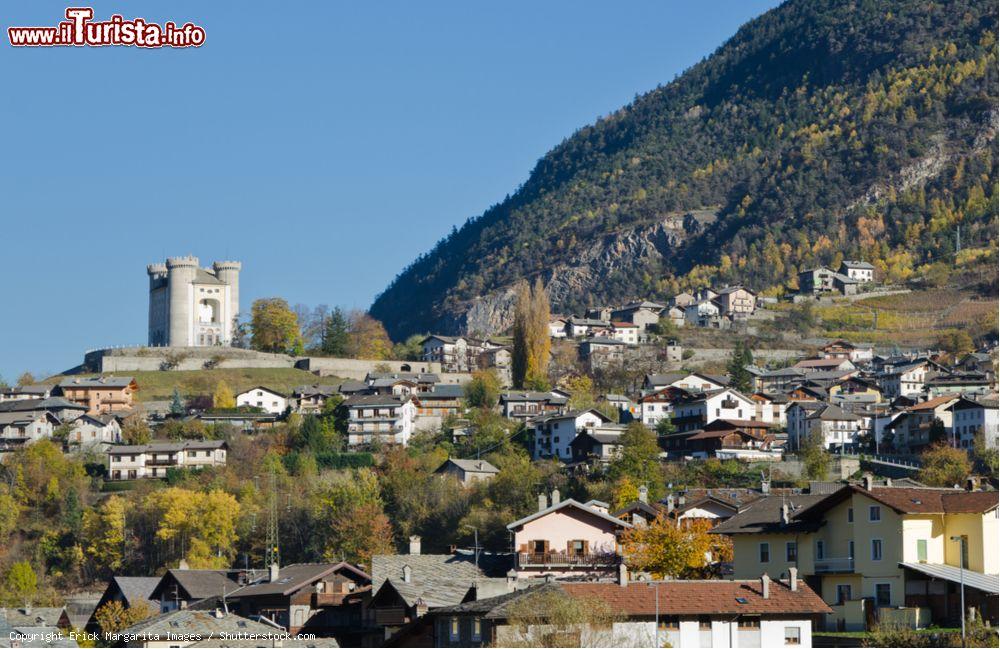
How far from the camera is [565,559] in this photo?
55500 millimetres

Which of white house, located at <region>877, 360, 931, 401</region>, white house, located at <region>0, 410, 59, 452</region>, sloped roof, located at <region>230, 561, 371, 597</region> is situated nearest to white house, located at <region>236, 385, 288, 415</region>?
white house, located at <region>0, 410, 59, 452</region>

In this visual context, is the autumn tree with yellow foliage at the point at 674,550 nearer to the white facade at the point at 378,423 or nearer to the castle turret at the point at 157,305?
the white facade at the point at 378,423

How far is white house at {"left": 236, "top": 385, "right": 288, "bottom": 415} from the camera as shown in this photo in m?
126

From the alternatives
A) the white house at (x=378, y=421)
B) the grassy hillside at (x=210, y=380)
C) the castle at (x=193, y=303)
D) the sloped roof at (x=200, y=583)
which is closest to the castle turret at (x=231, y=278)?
the castle at (x=193, y=303)

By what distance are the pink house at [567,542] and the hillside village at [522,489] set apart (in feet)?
0.30

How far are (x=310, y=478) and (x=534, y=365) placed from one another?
35119mm

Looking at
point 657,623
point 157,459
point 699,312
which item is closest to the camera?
point 657,623

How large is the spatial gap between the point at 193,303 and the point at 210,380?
83.7 feet

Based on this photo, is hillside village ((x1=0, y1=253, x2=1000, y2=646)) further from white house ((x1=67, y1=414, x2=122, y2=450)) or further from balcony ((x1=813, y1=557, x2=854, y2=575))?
white house ((x1=67, y1=414, x2=122, y2=450))

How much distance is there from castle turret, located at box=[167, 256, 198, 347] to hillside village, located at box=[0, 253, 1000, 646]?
1.17ft

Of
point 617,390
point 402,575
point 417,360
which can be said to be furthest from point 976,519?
point 417,360

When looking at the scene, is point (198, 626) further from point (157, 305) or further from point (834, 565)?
point (157, 305)

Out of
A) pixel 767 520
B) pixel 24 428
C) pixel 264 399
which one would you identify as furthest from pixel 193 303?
pixel 767 520

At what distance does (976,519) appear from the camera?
148ft
